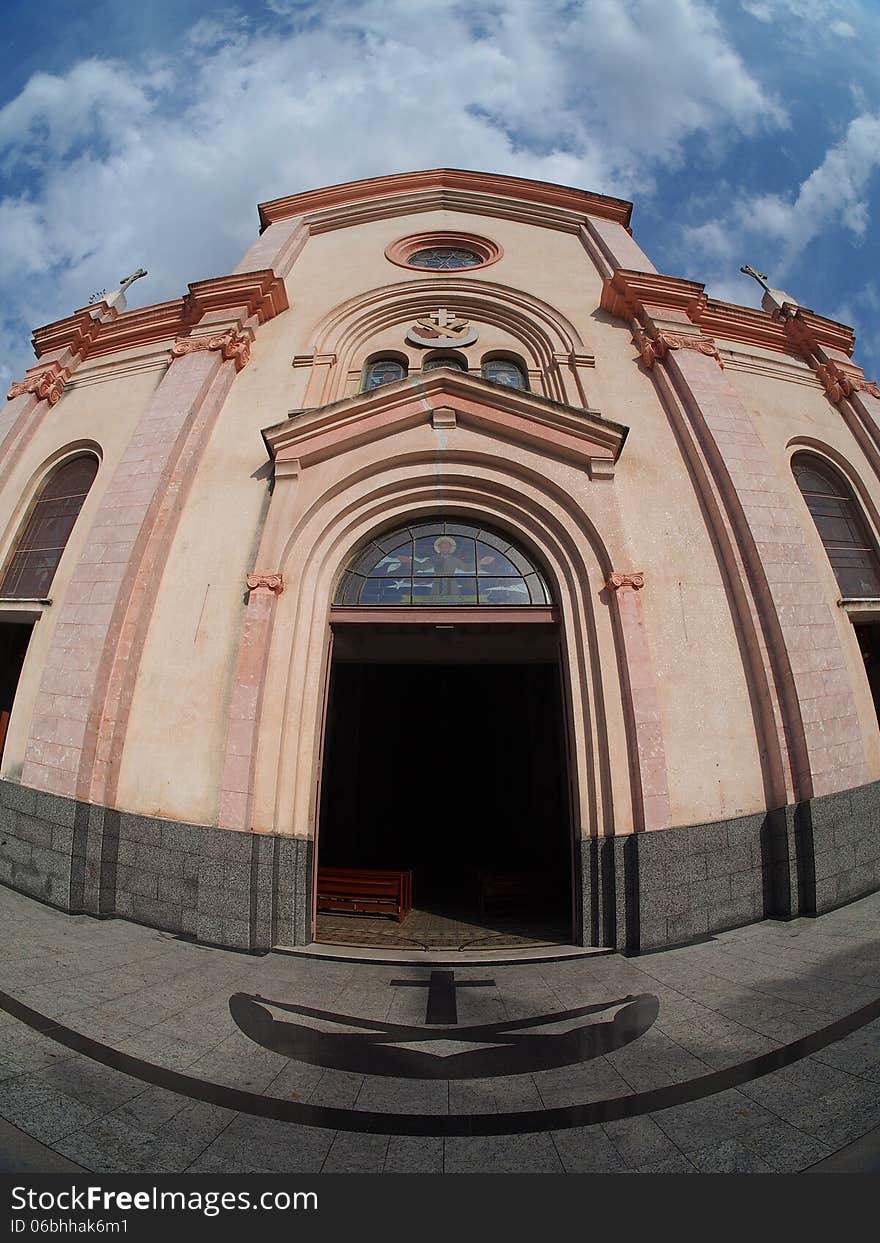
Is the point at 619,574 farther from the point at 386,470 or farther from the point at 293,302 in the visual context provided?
the point at 293,302

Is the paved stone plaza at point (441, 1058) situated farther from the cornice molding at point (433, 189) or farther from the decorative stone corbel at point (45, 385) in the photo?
the cornice molding at point (433, 189)

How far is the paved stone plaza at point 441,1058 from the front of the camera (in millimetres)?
2514

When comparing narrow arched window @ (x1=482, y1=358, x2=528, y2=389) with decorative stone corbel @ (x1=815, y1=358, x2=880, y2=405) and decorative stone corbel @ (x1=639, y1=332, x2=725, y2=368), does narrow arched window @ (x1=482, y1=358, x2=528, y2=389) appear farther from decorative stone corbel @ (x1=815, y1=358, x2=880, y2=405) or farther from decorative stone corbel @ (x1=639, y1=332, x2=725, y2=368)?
decorative stone corbel @ (x1=815, y1=358, x2=880, y2=405)

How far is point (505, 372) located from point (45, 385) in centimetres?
942

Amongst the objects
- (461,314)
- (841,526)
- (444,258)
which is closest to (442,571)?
(461,314)

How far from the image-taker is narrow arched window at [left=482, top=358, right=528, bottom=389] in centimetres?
975

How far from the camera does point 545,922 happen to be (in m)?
6.54

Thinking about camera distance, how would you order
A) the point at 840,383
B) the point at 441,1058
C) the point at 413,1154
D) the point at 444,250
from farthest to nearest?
1. the point at 444,250
2. the point at 840,383
3. the point at 441,1058
4. the point at 413,1154

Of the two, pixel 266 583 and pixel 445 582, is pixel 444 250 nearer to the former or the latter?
pixel 445 582

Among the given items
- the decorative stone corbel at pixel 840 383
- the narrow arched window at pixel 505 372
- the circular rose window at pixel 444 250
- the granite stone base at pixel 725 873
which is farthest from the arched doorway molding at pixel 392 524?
the circular rose window at pixel 444 250

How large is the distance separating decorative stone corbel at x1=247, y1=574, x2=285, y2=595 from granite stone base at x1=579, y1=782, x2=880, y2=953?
5110 mm

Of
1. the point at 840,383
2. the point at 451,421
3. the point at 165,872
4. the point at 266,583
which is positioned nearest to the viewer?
the point at 165,872

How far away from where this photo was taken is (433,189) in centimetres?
1392

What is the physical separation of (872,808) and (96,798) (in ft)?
32.9
